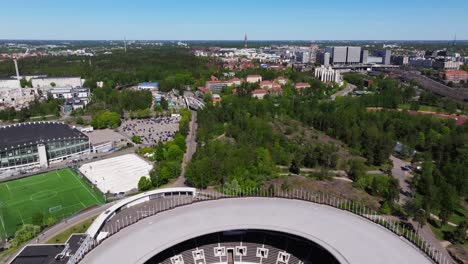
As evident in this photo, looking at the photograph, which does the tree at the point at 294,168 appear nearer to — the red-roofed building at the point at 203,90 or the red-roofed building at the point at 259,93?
the red-roofed building at the point at 259,93

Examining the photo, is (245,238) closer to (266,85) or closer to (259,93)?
(259,93)

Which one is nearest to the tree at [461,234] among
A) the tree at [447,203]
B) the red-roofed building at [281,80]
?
the tree at [447,203]

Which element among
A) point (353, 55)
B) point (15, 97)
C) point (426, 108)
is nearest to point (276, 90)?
point (426, 108)

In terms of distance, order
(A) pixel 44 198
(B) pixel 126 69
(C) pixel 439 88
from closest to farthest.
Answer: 1. (A) pixel 44 198
2. (C) pixel 439 88
3. (B) pixel 126 69

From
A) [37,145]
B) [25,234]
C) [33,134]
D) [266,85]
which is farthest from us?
[266,85]

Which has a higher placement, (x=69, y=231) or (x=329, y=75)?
(x=329, y=75)

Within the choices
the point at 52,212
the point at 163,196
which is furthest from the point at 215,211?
the point at 52,212
